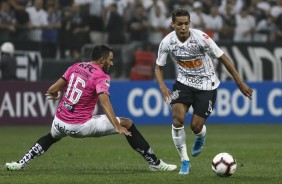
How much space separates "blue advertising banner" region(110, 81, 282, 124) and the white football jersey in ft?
36.9

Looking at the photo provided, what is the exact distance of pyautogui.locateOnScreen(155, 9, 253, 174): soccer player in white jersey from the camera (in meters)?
12.0

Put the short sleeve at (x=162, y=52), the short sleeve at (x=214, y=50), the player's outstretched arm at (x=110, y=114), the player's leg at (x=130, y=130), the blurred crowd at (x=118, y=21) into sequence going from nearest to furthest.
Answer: the player's outstretched arm at (x=110, y=114) < the player's leg at (x=130, y=130) < the short sleeve at (x=214, y=50) < the short sleeve at (x=162, y=52) < the blurred crowd at (x=118, y=21)

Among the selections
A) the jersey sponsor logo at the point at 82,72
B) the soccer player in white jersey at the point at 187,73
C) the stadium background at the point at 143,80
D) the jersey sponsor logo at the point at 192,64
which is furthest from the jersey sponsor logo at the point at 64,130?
Answer: the stadium background at the point at 143,80

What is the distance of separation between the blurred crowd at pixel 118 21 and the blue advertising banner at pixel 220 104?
1652 mm

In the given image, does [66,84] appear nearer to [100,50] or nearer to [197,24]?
[100,50]

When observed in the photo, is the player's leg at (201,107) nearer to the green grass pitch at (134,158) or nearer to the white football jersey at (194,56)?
the white football jersey at (194,56)

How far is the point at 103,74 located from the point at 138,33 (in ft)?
47.1

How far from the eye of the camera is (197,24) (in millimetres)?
25891

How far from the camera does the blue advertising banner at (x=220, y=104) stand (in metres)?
24.2

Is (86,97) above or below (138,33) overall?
above

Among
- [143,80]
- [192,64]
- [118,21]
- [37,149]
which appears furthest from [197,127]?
[118,21]

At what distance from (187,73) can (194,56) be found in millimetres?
331

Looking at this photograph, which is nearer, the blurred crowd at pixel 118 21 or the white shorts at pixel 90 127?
the white shorts at pixel 90 127

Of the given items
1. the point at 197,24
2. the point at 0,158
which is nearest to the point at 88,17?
the point at 197,24
